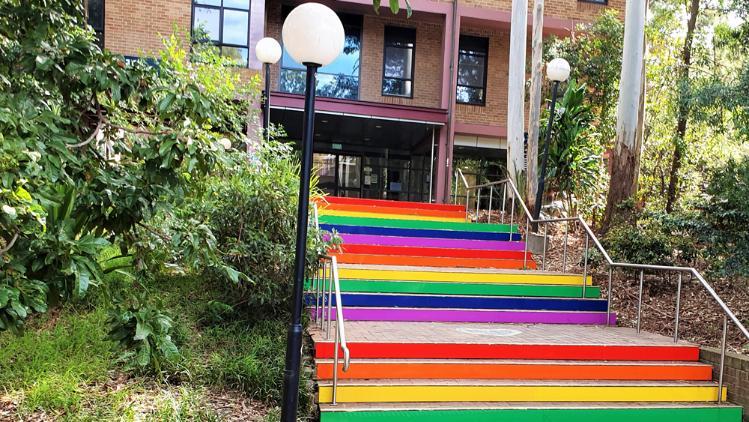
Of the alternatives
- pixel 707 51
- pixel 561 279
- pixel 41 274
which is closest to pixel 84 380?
pixel 41 274

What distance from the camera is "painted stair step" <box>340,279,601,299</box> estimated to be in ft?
23.3

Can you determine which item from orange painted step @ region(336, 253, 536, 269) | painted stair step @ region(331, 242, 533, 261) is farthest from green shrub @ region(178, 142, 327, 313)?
painted stair step @ region(331, 242, 533, 261)

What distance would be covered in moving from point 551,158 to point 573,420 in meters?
7.72

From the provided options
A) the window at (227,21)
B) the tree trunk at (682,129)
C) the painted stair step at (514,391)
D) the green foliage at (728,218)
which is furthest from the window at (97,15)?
the green foliage at (728,218)

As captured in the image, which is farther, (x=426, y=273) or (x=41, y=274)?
(x=426, y=273)

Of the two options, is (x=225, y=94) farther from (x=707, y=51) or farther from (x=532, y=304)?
(x=707, y=51)

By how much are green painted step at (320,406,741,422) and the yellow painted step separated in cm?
284

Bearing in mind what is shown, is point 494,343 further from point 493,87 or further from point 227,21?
point 493,87

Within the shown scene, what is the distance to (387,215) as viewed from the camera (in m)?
10.5

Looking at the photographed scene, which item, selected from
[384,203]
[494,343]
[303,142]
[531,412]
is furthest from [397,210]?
[303,142]

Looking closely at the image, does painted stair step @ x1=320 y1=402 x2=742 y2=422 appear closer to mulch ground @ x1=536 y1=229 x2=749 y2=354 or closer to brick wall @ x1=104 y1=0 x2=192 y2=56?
mulch ground @ x1=536 y1=229 x2=749 y2=354

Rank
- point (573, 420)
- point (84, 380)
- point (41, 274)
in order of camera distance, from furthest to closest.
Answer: point (573, 420), point (84, 380), point (41, 274)

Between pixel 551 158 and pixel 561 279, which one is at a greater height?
pixel 551 158

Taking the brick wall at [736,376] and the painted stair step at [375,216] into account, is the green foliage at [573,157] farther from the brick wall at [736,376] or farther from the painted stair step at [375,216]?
the brick wall at [736,376]
